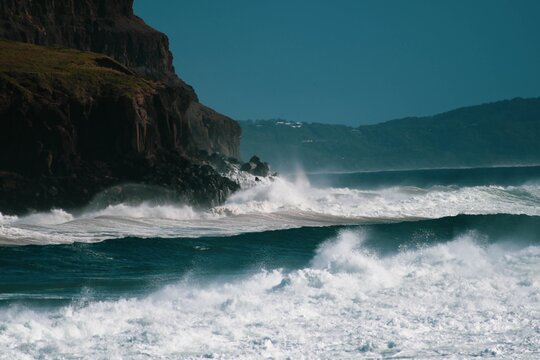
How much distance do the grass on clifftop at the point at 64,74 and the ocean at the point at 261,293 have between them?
39.0 feet

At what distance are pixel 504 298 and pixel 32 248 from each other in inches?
766

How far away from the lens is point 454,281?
25547 millimetres

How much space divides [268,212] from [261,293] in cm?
3520

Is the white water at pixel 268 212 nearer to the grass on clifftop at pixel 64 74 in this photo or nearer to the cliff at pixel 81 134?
the cliff at pixel 81 134

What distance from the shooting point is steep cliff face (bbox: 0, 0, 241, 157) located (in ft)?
278

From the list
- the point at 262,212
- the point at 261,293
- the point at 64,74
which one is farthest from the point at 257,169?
the point at 261,293

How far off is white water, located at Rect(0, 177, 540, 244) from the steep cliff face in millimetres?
11663

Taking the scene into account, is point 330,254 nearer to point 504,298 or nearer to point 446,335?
point 504,298

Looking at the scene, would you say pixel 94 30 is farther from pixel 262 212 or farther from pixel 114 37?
pixel 262 212

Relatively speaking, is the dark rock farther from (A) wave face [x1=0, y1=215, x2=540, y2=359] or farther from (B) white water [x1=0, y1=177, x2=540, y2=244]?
(A) wave face [x1=0, y1=215, x2=540, y2=359]

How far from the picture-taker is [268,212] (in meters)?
59.7

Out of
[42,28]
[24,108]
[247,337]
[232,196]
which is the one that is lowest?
[247,337]

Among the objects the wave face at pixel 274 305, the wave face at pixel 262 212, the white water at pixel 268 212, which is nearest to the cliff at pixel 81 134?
the wave face at pixel 262 212

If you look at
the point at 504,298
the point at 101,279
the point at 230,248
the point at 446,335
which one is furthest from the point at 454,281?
the point at 230,248
